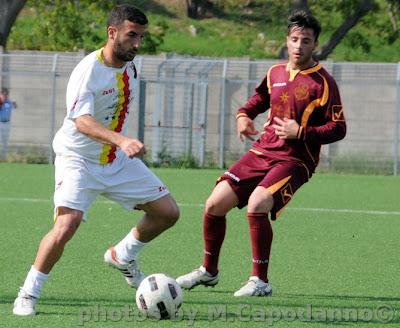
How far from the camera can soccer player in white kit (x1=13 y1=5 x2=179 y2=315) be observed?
6.80 m

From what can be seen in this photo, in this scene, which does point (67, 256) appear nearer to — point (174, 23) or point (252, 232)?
point (252, 232)

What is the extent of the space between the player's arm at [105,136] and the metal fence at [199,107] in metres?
15.3

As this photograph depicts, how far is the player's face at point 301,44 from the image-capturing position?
7.72 metres

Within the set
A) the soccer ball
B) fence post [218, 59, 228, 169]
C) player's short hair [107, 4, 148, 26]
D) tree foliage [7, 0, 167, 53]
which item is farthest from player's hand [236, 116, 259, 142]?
tree foliage [7, 0, 167, 53]

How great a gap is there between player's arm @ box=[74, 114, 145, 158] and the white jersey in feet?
0.23

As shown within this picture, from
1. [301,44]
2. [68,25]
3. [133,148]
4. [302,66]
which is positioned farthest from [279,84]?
[68,25]

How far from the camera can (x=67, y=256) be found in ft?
31.2

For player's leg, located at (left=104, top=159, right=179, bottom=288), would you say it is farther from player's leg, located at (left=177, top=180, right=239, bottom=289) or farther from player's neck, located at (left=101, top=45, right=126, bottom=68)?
player's neck, located at (left=101, top=45, right=126, bottom=68)

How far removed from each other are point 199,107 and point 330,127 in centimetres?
1533

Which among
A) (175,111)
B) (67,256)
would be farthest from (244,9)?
(67,256)

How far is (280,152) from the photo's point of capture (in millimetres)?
7859

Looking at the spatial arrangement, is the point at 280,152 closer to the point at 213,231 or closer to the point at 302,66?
the point at 302,66

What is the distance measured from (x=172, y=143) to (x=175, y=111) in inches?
28.3

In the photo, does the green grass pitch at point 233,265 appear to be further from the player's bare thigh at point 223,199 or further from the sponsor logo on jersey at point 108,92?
the sponsor logo on jersey at point 108,92
